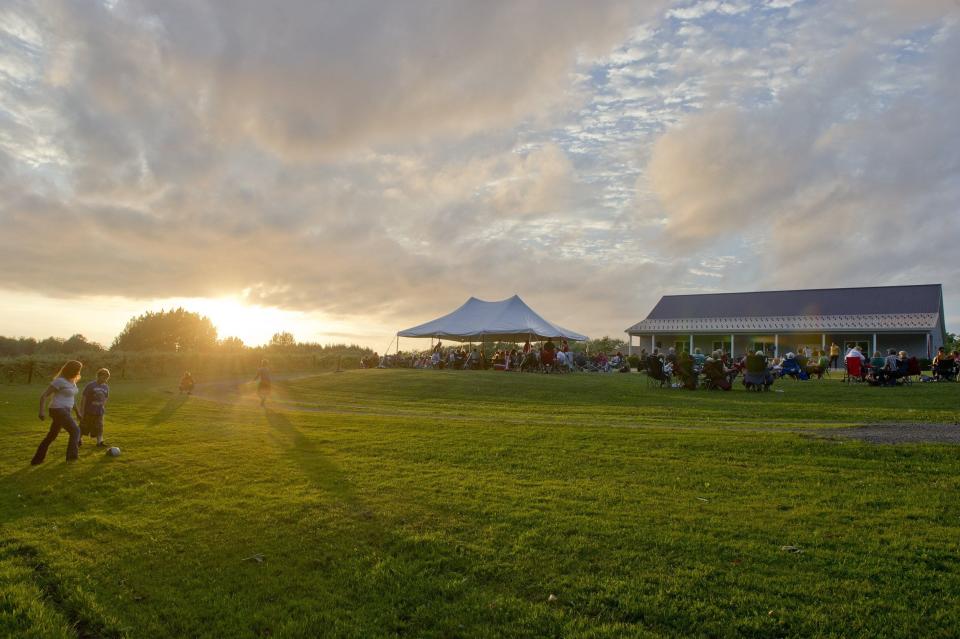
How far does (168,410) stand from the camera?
1515cm

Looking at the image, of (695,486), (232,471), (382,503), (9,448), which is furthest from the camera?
(9,448)

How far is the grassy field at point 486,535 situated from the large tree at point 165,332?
5373 cm

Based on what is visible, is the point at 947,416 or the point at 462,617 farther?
the point at 947,416

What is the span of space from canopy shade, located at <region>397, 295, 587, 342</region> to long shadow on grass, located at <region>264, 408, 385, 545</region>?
56.7ft

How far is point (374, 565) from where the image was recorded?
4.91 meters

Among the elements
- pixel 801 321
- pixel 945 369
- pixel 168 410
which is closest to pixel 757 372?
pixel 945 369

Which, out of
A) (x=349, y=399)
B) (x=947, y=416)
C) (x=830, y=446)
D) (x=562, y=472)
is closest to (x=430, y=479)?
(x=562, y=472)

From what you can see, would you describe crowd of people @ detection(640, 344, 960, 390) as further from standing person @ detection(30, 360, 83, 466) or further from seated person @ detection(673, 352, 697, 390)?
standing person @ detection(30, 360, 83, 466)

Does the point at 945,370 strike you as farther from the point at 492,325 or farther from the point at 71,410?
the point at 71,410

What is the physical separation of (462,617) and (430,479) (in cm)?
341

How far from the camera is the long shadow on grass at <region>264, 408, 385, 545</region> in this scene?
5.80 m

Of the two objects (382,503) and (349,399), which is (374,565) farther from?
(349,399)

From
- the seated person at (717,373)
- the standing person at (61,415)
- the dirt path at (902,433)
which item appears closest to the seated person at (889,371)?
the seated person at (717,373)

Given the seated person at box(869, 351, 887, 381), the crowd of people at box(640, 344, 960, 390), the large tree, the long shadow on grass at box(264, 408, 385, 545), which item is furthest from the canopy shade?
the large tree
